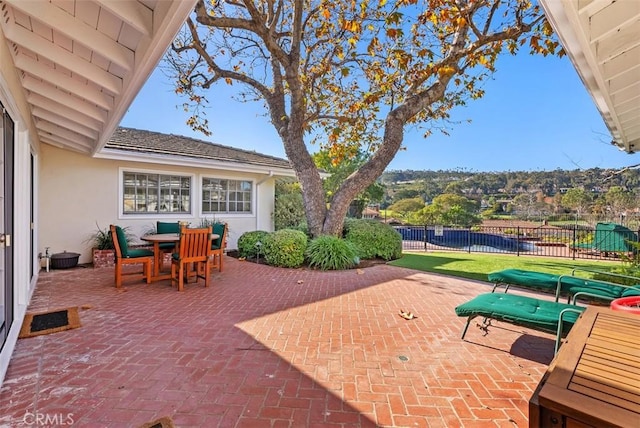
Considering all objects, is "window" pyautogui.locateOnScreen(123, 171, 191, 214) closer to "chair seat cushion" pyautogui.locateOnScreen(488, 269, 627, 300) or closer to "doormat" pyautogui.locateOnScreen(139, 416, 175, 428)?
"doormat" pyautogui.locateOnScreen(139, 416, 175, 428)

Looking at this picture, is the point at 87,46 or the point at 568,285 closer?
the point at 87,46

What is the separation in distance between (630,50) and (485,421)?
3481mm

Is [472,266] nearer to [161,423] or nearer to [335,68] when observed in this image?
[335,68]

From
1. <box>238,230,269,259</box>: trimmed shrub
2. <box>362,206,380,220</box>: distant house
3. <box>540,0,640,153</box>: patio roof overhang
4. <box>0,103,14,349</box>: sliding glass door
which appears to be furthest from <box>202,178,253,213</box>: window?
<box>362,206,380,220</box>: distant house

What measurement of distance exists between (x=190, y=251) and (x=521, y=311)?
5542 millimetres

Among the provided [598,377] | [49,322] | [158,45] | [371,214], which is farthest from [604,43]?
[371,214]

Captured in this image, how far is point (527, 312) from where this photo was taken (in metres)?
3.36

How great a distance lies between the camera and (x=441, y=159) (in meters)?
50.4

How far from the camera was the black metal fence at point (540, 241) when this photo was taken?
11133 mm

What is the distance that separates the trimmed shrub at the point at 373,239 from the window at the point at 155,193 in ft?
18.3

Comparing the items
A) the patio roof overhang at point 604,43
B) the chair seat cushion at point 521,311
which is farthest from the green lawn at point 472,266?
the patio roof overhang at point 604,43

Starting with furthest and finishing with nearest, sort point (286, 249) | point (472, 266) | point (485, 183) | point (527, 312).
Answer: point (485, 183) → point (472, 266) → point (286, 249) → point (527, 312)

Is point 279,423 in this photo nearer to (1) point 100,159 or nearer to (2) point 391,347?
(2) point 391,347

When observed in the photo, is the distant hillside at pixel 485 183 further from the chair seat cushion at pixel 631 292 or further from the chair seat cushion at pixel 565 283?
the chair seat cushion at pixel 631 292
